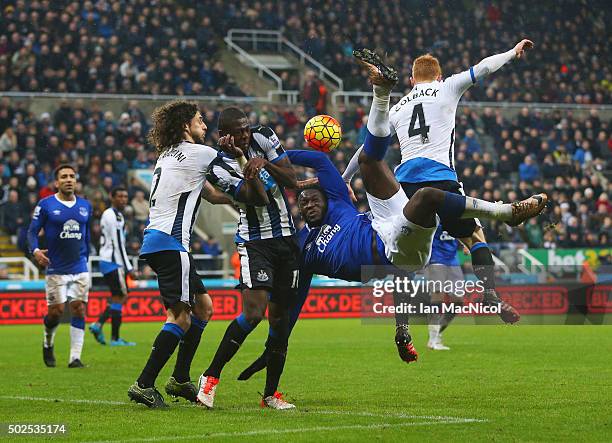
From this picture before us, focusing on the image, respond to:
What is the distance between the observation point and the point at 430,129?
998 centimetres

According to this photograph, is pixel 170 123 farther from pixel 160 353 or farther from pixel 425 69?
pixel 425 69

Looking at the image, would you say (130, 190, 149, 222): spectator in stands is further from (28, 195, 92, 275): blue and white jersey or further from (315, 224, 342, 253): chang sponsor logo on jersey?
(315, 224, 342, 253): chang sponsor logo on jersey

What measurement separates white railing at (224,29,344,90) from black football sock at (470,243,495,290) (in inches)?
888

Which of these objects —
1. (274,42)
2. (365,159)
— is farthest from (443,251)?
(274,42)

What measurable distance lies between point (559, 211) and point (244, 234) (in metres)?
20.5

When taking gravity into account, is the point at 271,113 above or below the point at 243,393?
above

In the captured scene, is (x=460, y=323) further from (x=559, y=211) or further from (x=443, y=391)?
(x=443, y=391)

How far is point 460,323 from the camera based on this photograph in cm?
2341

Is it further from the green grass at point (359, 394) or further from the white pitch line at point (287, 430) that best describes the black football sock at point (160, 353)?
the white pitch line at point (287, 430)

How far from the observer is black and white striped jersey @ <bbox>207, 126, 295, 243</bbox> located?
9.03 meters

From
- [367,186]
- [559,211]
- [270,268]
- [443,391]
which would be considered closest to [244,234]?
[270,268]

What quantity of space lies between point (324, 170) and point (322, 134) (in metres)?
0.38

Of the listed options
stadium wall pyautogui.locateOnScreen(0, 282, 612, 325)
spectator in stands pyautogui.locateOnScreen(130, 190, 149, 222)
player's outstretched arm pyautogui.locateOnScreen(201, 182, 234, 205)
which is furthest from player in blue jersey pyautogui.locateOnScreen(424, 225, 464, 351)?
spectator in stands pyautogui.locateOnScreen(130, 190, 149, 222)

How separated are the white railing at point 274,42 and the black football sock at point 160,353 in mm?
24882
